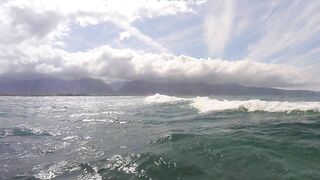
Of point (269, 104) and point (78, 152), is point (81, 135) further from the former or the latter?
point (269, 104)

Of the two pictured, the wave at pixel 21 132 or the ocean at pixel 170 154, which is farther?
the wave at pixel 21 132

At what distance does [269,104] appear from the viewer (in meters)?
34.4

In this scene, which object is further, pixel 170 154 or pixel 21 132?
pixel 21 132

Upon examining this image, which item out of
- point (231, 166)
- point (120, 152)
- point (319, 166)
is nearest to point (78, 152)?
point (120, 152)

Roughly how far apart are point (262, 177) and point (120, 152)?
733cm

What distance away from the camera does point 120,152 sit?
16.8m

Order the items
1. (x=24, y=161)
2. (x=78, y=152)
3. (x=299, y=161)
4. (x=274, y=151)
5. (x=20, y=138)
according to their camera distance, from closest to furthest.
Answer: (x=299, y=161)
(x=274, y=151)
(x=24, y=161)
(x=78, y=152)
(x=20, y=138)

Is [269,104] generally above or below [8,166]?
above

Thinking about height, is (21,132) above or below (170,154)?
below

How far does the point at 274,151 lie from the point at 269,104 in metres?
20.3

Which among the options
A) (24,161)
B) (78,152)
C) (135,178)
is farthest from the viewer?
(78,152)

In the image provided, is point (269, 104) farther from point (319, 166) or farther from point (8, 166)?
point (8, 166)

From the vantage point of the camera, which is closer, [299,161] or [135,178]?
[135,178]

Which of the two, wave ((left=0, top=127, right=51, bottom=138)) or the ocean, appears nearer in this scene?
the ocean
